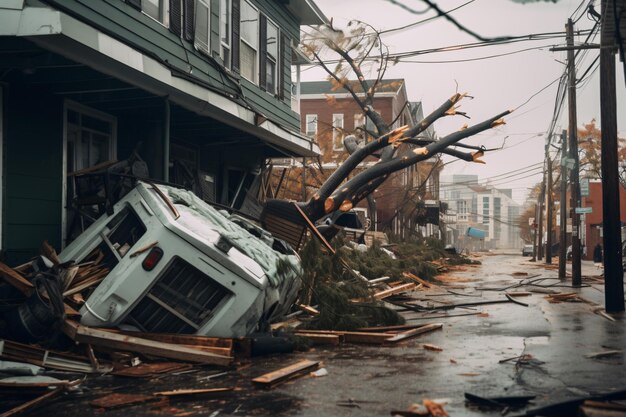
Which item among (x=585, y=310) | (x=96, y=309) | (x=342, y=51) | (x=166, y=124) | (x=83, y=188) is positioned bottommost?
(x=585, y=310)

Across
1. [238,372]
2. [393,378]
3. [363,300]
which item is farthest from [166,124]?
[393,378]

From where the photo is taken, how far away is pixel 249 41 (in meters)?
16.7

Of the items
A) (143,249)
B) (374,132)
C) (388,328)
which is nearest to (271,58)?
(388,328)

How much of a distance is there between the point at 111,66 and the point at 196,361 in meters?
4.14

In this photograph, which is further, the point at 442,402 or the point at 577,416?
the point at 442,402

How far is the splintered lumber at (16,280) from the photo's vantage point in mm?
7102

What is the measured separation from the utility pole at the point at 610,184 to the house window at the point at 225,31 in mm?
8082

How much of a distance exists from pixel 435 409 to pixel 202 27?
431 inches

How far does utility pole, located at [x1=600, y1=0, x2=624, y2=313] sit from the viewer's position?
13.3 metres

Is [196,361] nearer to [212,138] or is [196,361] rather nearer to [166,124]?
[166,124]

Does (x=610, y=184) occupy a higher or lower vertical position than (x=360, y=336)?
higher

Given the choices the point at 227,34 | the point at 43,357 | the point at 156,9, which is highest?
the point at 227,34

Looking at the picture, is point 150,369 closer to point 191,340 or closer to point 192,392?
point 191,340

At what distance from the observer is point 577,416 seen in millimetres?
4777
